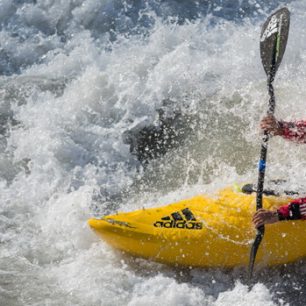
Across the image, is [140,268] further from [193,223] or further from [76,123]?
[76,123]

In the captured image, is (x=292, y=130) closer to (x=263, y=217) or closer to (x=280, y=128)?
(x=280, y=128)

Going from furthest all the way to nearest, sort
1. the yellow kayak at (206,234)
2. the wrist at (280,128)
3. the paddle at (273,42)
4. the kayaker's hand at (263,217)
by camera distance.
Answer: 1. the paddle at (273,42)
2. the wrist at (280,128)
3. the yellow kayak at (206,234)
4. the kayaker's hand at (263,217)

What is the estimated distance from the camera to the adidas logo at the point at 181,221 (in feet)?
12.2

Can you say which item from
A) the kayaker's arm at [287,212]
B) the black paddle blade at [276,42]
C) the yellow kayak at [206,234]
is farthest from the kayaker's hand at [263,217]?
the black paddle blade at [276,42]

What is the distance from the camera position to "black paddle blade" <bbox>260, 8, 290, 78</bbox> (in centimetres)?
401

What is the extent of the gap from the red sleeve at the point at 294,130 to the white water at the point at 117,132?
396 mm

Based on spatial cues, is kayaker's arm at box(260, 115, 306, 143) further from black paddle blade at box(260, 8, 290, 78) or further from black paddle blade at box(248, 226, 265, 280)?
black paddle blade at box(248, 226, 265, 280)

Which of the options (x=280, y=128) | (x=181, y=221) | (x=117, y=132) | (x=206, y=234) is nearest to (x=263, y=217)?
(x=206, y=234)

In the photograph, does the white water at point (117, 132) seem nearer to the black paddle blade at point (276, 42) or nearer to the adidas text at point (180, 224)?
the adidas text at point (180, 224)

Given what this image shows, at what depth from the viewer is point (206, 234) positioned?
3.68 metres

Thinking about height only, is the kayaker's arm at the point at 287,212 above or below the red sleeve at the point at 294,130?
below

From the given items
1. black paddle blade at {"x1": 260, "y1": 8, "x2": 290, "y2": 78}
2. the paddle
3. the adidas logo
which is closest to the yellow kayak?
the adidas logo

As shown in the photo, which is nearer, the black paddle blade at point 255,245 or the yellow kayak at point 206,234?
the black paddle blade at point 255,245

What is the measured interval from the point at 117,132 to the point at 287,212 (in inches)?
100
